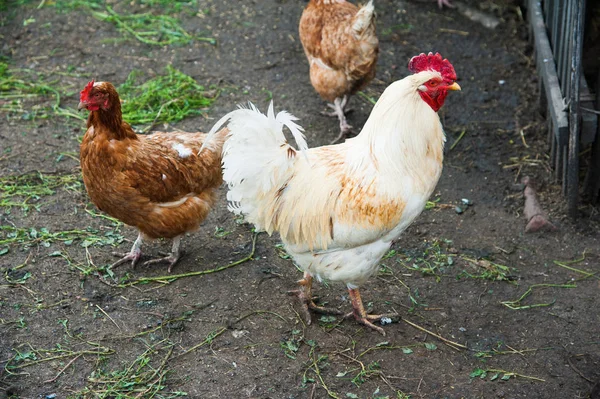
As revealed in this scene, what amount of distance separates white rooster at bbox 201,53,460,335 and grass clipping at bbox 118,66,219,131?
2856 millimetres

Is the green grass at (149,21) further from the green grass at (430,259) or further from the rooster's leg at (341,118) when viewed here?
the green grass at (430,259)

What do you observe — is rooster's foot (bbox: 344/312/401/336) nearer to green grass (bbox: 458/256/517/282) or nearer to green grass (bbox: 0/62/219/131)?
green grass (bbox: 458/256/517/282)

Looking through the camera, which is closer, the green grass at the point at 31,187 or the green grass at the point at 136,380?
the green grass at the point at 136,380

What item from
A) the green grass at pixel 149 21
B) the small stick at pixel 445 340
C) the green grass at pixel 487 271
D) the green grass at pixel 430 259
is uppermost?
the green grass at pixel 149 21

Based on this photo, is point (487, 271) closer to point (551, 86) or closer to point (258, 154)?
point (551, 86)

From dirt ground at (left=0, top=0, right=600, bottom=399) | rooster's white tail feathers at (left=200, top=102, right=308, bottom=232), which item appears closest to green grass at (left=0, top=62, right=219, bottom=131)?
dirt ground at (left=0, top=0, right=600, bottom=399)

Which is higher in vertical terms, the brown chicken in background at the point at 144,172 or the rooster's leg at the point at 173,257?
the brown chicken in background at the point at 144,172

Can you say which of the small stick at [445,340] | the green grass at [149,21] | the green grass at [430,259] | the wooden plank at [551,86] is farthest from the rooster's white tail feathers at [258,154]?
the green grass at [149,21]

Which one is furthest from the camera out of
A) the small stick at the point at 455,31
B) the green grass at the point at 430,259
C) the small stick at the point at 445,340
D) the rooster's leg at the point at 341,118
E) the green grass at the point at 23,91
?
the small stick at the point at 455,31

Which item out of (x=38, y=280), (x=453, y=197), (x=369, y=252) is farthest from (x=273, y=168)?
(x=453, y=197)

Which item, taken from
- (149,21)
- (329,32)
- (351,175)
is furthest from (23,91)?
(351,175)

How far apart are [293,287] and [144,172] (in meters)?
1.46

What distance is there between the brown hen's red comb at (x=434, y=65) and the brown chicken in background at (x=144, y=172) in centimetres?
175

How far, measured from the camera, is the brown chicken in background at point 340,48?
6723 mm
